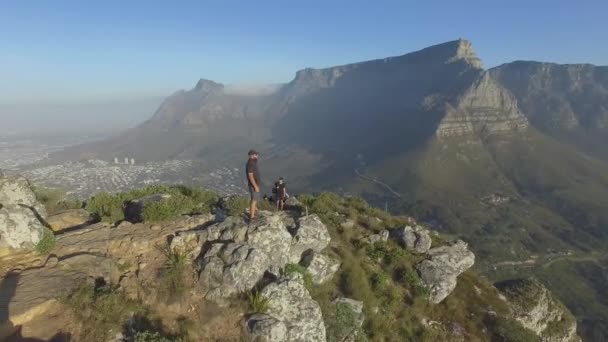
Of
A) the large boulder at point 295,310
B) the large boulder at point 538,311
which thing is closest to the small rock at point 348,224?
the large boulder at point 295,310

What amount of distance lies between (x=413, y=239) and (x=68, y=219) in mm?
18800

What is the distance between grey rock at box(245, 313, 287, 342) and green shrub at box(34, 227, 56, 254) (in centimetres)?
873

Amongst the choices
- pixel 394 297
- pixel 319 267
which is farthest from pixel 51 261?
pixel 394 297

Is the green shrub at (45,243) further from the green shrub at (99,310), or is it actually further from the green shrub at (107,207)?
the green shrub at (99,310)

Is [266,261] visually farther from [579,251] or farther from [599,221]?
[599,221]

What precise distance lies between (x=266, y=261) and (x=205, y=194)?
1021cm

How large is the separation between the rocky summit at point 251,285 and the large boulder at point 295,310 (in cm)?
4

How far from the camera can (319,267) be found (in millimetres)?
18234

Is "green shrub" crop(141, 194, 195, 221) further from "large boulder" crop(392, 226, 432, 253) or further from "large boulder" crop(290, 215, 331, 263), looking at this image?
"large boulder" crop(392, 226, 432, 253)

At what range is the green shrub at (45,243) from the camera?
1556 cm

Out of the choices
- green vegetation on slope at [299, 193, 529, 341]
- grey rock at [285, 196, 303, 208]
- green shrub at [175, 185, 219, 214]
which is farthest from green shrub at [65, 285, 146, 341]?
grey rock at [285, 196, 303, 208]

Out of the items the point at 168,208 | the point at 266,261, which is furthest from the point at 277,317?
the point at 168,208

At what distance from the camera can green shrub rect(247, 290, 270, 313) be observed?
14.2m

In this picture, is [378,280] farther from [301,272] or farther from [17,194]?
[17,194]
